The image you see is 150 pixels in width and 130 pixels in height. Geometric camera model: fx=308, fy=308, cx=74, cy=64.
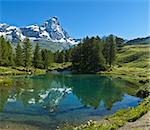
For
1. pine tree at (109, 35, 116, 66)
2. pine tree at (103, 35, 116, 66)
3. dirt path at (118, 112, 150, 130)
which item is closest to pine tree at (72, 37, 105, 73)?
pine tree at (103, 35, 116, 66)

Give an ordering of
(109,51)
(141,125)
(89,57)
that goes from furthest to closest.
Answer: (109,51) < (89,57) < (141,125)

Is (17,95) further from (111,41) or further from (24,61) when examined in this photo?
(111,41)

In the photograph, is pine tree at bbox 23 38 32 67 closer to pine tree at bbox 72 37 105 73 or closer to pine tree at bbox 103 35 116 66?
pine tree at bbox 72 37 105 73

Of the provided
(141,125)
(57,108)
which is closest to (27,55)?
(57,108)

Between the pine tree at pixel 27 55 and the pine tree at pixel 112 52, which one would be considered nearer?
the pine tree at pixel 27 55

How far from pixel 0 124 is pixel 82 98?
22330 mm

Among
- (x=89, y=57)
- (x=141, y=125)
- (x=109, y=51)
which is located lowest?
(x=141, y=125)

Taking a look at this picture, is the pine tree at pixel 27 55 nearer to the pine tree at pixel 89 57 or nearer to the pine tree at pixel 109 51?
the pine tree at pixel 89 57

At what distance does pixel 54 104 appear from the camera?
43.4m

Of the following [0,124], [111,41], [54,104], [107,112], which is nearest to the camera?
[0,124]

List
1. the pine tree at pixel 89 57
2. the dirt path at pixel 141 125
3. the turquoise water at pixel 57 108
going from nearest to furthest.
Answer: the dirt path at pixel 141 125
the turquoise water at pixel 57 108
the pine tree at pixel 89 57

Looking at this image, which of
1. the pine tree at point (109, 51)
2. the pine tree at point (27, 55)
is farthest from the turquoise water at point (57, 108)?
the pine tree at point (109, 51)

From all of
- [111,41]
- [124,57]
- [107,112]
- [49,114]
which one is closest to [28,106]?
[49,114]

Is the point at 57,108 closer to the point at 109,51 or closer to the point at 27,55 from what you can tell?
the point at 27,55
